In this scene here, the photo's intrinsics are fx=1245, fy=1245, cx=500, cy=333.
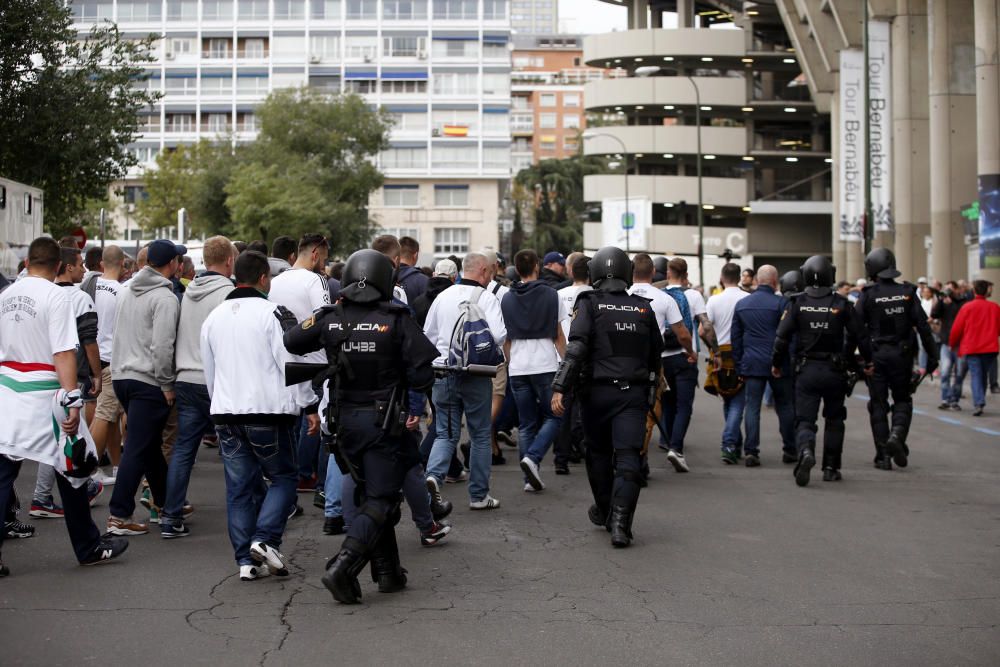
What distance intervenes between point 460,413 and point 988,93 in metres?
23.2

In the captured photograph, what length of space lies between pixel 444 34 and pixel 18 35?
71760mm

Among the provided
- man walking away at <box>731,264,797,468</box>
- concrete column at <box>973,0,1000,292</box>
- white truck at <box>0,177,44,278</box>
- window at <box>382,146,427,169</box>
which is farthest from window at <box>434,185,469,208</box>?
man walking away at <box>731,264,797,468</box>

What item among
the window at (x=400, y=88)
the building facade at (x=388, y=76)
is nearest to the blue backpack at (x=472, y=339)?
the building facade at (x=388, y=76)

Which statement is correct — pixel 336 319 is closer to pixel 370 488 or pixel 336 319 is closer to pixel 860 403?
pixel 370 488

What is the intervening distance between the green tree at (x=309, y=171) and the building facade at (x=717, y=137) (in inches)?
562

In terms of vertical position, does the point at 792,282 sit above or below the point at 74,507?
above

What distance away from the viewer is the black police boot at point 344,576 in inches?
253

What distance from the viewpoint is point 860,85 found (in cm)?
3709

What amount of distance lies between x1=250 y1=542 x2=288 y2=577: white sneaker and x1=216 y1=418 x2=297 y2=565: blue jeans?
0.04m

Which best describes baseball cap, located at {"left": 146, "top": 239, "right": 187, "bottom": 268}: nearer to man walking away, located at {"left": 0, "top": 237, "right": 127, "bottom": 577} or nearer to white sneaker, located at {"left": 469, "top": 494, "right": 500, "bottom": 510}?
man walking away, located at {"left": 0, "top": 237, "right": 127, "bottom": 577}

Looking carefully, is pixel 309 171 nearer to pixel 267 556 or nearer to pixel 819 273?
pixel 819 273

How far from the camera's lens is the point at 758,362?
480 inches

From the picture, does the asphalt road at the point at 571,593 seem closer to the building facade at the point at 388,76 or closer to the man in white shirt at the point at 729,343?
the man in white shirt at the point at 729,343

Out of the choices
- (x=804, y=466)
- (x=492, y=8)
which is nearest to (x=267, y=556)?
(x=804, y=466)
